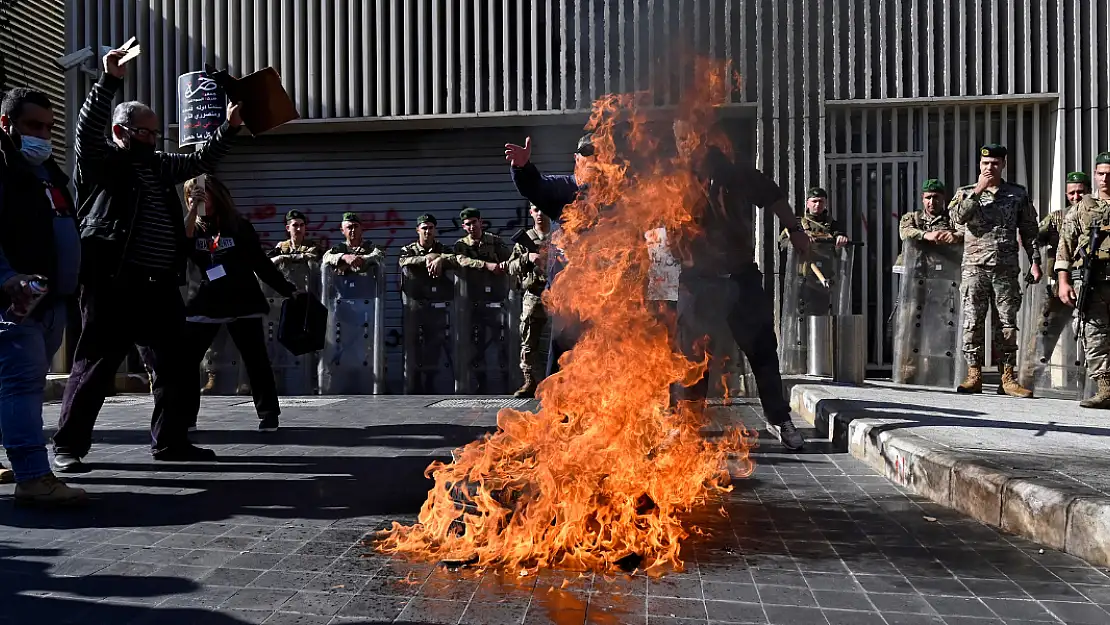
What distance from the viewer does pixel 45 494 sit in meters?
3.89

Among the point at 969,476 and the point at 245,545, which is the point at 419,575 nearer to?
the point at 245,545

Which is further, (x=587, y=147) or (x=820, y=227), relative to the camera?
(x=820, y=227)

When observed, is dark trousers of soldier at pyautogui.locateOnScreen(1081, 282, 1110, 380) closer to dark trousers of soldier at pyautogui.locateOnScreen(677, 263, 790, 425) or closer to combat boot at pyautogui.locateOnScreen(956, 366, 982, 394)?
combat boot at pyautogui.locateOnScreen(956, 366, 982, 394)

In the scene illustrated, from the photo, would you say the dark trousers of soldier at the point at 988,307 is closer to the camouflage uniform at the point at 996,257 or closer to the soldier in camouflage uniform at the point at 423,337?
the camouflage uniform at the point at 996,257

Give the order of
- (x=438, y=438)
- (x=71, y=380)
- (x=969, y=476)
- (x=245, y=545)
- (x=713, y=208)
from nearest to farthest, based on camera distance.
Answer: (x=245, y=545) < (x=969, y=476) < (x=71, y=380) < (x=713, y=208) < (x=438, y=438)

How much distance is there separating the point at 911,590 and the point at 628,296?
185 centimetres

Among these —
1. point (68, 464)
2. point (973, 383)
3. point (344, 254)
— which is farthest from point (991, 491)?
point (344, 254)

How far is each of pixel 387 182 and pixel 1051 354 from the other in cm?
895

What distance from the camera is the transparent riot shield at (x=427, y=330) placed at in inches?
411

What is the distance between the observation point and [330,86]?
39.9ft

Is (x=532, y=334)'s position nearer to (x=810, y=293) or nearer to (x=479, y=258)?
(x=479, y=258)

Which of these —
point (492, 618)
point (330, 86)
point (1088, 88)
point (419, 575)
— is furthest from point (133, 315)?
point (1088, 88)

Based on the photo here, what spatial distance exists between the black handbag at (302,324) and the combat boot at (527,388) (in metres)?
3.46

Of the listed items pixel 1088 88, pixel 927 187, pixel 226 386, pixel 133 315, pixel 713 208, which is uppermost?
pixel 1088 88
